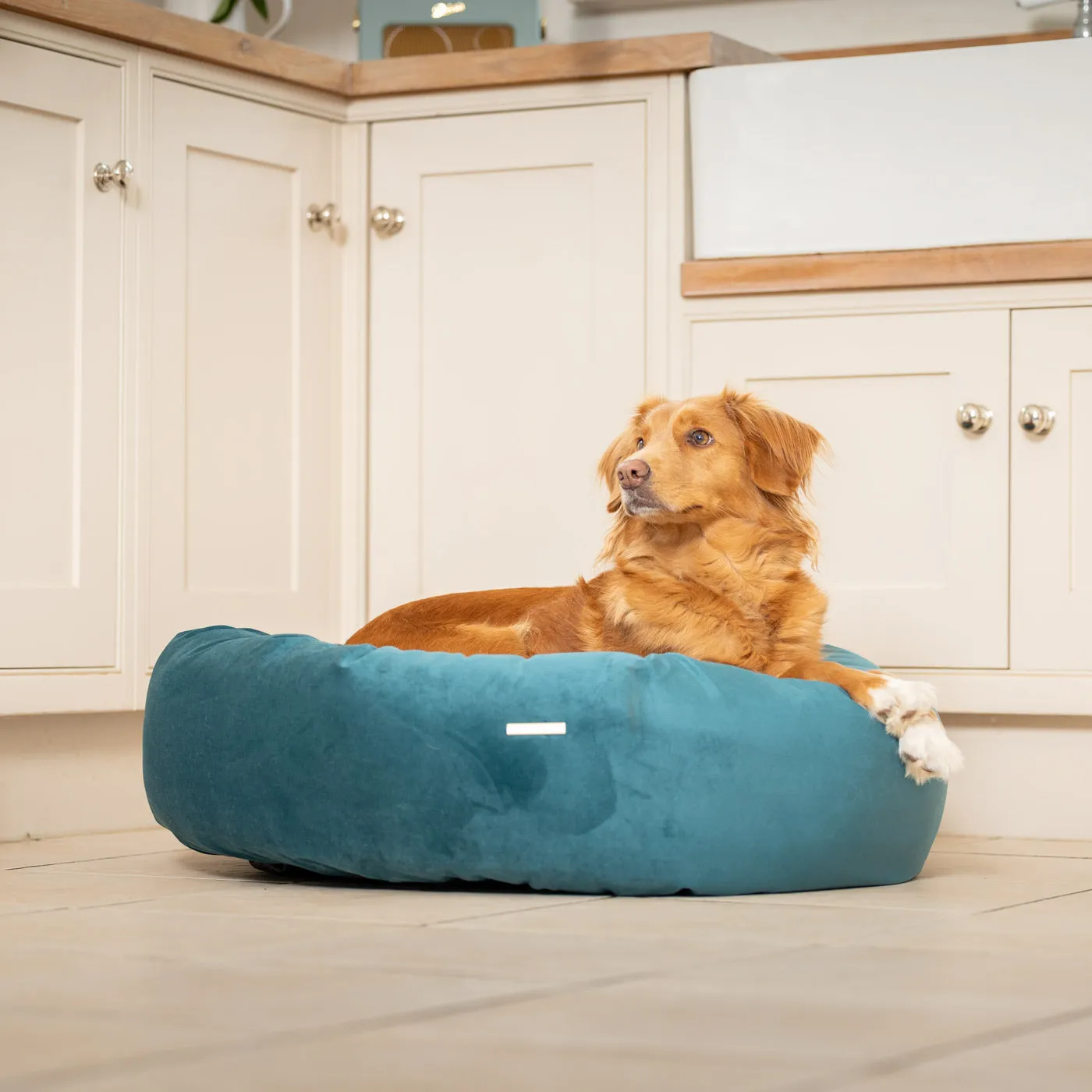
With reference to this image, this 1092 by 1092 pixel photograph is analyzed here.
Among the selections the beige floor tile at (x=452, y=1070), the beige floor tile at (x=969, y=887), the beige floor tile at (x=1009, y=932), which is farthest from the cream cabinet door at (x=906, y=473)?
the beige floor tile at (x=452, y=1070)

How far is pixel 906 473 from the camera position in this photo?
10.1 ft

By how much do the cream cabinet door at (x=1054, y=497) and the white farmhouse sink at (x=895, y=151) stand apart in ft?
0.65

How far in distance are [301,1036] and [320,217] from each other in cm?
236

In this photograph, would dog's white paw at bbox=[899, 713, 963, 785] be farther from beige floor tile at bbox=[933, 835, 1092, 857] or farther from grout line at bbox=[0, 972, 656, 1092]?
grout line at bbox=[0, 972, 656, 1092]

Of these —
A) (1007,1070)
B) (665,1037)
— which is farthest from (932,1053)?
(665,1037)

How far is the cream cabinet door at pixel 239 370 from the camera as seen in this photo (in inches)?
122

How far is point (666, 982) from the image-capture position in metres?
1.51

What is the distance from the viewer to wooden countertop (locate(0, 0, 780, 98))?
10.0 ft

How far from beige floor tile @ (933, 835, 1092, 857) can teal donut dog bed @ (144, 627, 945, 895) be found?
61 centimetres


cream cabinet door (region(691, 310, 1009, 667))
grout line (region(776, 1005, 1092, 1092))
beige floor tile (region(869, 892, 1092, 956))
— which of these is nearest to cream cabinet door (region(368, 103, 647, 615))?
cream cabinet door (region(691, 310, 1009, 667))

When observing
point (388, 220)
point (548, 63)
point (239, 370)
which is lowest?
point (239, 370)

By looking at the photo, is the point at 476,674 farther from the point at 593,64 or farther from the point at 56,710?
the point at 593,64

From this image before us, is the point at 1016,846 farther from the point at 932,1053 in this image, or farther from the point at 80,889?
the point at 932,1053

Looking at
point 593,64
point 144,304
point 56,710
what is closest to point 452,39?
point 593,64
